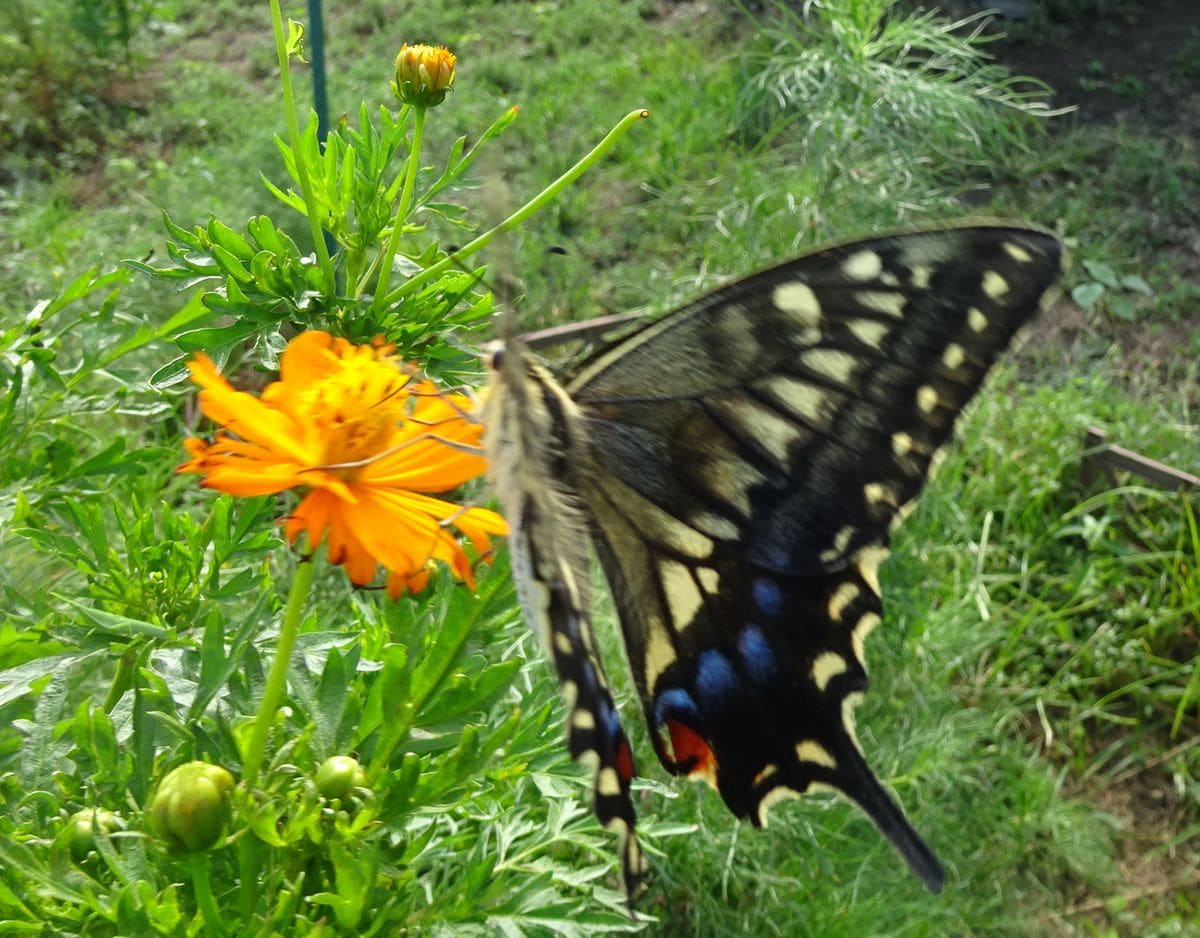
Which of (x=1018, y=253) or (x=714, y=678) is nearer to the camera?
(x=1018, y=253)

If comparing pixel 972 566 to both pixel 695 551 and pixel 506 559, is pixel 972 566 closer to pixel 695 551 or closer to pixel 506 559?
pixel 695 551

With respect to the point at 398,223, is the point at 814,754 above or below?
below

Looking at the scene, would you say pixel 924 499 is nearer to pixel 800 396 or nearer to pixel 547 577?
pixel 800 396

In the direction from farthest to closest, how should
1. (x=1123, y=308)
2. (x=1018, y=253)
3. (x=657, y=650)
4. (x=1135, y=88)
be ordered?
(x=1135, y=88) → (x=1123, y=308) → (x=657, y=650) → (x=1018, y=253)

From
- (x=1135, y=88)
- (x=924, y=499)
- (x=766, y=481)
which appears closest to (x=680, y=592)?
(x=766, y=481)

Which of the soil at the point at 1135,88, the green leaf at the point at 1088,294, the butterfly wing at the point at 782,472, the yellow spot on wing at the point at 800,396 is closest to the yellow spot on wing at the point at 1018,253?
the butterfly wing at the point at 782,472

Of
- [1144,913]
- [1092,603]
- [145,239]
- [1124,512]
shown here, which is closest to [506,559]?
[1144,913]

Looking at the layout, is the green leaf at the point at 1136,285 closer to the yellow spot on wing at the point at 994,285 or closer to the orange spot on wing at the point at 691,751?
the yellow spot on wing at the point at 994,285

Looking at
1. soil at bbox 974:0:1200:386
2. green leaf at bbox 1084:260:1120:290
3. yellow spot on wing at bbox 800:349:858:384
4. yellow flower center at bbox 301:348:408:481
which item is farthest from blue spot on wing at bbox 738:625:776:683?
green leaf at bbox 1084:260:1120:290
